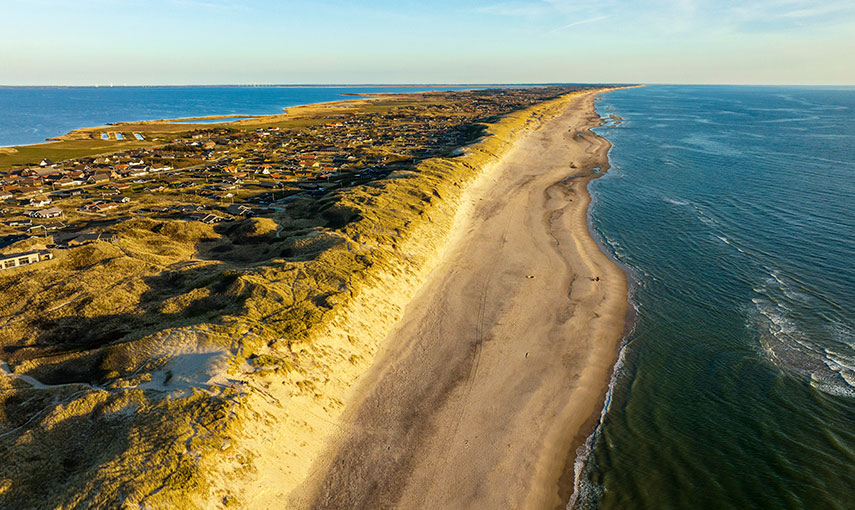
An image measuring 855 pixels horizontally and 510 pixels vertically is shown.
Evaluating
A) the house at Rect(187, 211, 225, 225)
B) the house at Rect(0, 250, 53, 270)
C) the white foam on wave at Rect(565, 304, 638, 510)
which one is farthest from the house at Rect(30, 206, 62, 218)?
the white foam on wave at Rect(565, 304, 638, 510)

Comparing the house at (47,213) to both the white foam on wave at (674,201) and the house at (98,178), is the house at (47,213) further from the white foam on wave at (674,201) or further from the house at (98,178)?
the white foam on wave at (674,201)

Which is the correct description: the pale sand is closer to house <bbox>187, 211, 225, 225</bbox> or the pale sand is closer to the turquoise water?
the turquoise water

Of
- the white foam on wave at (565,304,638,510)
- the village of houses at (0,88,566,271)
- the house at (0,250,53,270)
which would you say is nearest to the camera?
the white foam on wave at (565,304,638,510)

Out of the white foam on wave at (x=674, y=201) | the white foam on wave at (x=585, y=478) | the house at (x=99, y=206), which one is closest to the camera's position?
the white foam on wave at (x=585, y=478)

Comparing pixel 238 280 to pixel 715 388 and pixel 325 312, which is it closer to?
pixel 325 312

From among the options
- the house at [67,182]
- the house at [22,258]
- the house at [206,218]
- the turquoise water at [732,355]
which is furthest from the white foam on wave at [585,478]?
the house at [67,182]

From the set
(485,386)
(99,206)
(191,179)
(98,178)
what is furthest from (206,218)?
(98,178)

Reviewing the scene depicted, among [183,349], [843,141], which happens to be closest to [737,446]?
[183,349]
